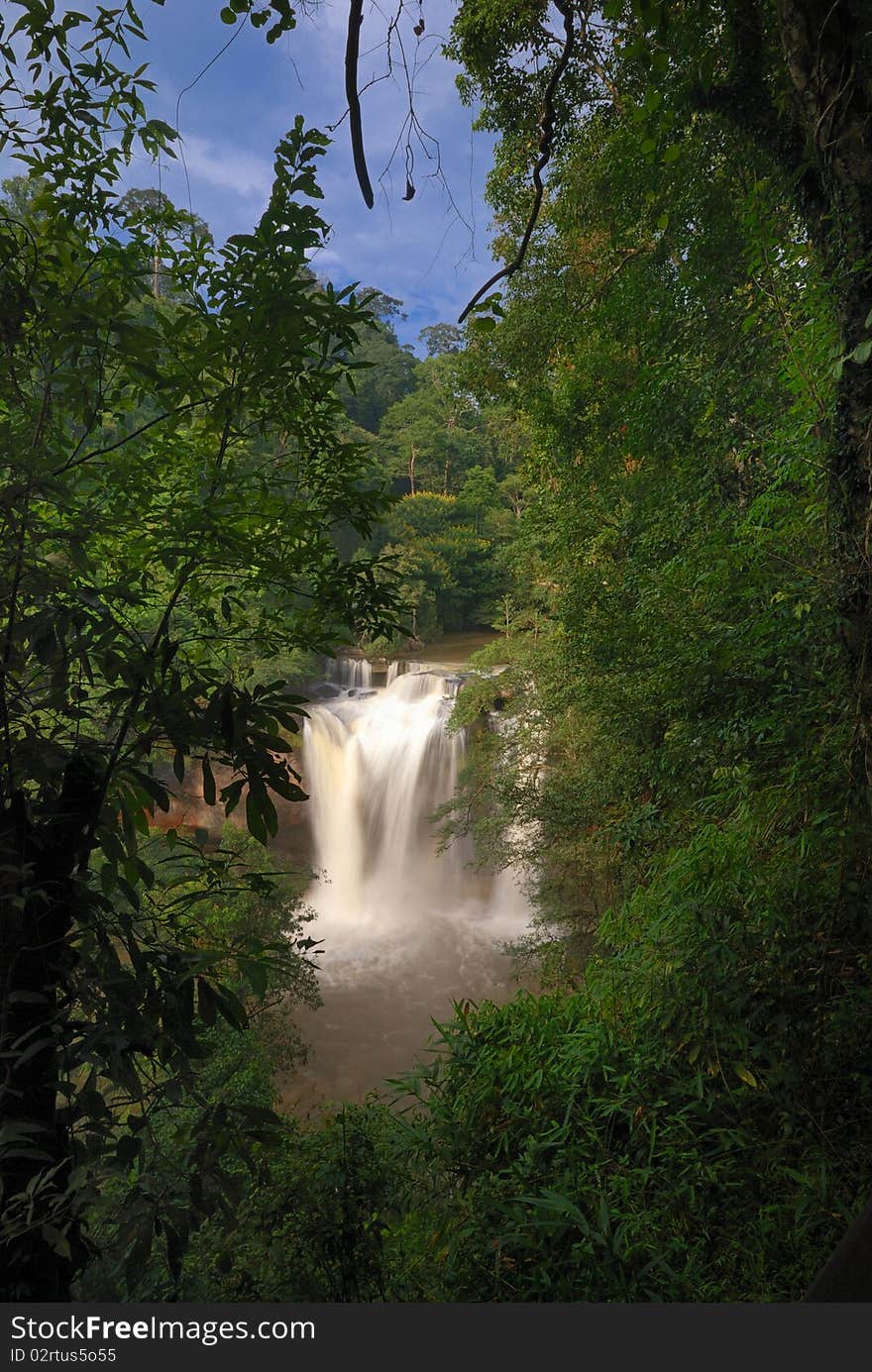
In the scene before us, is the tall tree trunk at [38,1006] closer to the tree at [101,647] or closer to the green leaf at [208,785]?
the tree at [101,647]

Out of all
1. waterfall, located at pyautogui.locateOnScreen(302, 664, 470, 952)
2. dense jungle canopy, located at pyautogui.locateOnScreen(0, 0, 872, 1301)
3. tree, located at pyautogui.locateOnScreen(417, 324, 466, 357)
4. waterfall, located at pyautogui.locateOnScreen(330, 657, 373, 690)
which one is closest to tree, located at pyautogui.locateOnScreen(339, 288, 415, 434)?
tree, located at pyautogui.locateOnScreen(417, 324, 466, 357)

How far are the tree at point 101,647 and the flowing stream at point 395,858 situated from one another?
26.0 ft

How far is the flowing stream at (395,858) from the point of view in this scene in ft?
30.3

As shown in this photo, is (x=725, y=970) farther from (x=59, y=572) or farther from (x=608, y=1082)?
(x=59, y=572)

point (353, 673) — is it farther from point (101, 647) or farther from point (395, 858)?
point (101, 647)

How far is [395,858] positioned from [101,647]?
1056 cm

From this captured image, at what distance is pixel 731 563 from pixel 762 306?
1241 millimetres

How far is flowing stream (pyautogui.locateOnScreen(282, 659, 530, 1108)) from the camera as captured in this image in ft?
30.3

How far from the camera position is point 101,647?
1.19 m

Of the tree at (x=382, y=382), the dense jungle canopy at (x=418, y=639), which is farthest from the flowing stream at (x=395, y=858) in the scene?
the tree at (x=382, y=382)

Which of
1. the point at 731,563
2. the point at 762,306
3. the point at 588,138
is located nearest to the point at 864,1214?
the point at 731,563

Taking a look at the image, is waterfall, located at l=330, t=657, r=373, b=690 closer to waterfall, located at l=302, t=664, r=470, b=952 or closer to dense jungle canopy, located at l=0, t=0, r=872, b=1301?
waterfall, located at l=302, t=664, r=470, b=952

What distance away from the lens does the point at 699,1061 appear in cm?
243

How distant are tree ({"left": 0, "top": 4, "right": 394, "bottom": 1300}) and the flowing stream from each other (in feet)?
26.0
